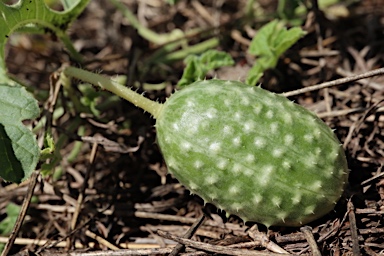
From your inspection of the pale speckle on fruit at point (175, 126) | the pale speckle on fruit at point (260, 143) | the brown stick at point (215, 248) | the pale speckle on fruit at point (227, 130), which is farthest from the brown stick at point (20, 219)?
the pale speckle on fruit at point (260, 143)

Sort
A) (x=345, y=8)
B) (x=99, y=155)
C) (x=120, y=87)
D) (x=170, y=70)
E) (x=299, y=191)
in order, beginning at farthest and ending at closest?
(x=345, y=8) → (x=170, y=70) → (x=99, y=155) → (x=120, y=87) → (x=299, y=191)

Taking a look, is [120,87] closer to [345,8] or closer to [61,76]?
[61,76]

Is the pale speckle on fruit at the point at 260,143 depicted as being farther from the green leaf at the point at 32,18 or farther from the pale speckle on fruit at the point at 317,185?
the green leaf at the point at 32,18

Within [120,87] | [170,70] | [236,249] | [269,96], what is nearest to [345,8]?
[170,70]

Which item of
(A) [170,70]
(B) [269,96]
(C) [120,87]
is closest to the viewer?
(B) [269,96]

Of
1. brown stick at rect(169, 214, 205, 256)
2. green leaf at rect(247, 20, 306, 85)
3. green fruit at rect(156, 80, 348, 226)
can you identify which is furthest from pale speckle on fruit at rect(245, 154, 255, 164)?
green leaf at rect(247, 20, 306, 85)

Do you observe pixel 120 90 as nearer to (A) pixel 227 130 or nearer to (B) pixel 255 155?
(A) pixel 227 130

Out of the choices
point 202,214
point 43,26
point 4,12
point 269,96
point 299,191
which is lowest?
point 202,214
